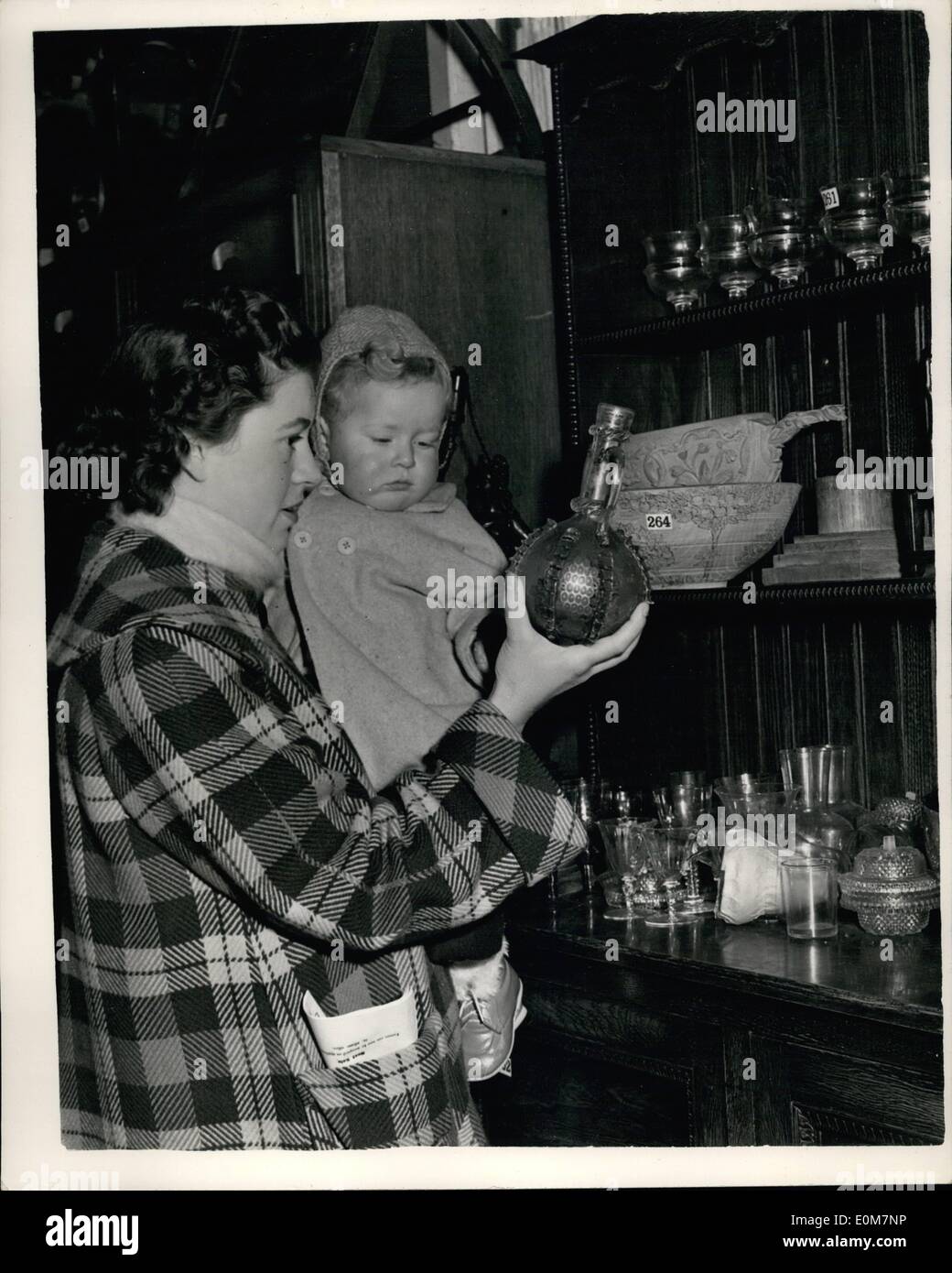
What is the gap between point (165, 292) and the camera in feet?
8.82

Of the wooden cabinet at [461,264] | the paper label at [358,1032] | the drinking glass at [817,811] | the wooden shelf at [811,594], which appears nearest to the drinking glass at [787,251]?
the wooden shelf at [811,594]

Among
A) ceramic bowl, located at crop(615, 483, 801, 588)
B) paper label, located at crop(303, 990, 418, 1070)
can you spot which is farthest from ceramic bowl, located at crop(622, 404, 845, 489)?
paper label, located at crop(303, 990, 418, 1070)

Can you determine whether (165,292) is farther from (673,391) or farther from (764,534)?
(764,534)

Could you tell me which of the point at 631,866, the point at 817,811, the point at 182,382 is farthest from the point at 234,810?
the point at 817,811

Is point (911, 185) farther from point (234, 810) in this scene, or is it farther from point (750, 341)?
point (234, 810)

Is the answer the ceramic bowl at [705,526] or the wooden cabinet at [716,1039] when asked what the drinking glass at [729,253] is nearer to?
the ceramic bowl at [705,526]

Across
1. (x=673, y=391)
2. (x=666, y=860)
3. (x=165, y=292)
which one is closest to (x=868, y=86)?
(x=673, y=391)

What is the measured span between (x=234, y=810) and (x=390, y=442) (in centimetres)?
88

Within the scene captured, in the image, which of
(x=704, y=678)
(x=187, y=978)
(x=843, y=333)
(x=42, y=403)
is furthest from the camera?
(x=704, y=678)

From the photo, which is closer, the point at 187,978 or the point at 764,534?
the point at 187,978

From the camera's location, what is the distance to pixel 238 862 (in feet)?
4.19

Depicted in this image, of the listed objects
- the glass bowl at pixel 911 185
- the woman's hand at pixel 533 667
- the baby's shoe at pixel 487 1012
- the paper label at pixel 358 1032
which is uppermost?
the glass bowl at pixel 911 185

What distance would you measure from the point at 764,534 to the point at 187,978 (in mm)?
1121

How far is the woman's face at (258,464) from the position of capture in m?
1.42
